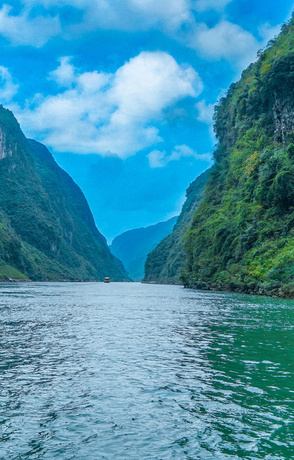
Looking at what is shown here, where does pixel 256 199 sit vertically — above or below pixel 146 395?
above

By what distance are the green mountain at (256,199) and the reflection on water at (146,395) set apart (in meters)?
33.3

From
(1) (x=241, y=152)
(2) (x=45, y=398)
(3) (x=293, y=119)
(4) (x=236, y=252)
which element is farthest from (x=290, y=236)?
(2) (x=45, y=398)

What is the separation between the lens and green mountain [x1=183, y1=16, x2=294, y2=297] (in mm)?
57844

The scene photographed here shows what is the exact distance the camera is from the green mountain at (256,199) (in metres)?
57.8

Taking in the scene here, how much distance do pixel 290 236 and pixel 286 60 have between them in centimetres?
3930

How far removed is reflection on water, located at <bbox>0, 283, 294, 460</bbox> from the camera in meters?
7.56

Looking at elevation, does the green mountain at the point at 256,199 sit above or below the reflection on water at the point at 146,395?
above

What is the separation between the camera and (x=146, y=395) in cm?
1062

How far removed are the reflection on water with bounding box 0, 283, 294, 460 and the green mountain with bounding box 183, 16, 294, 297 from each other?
109ft

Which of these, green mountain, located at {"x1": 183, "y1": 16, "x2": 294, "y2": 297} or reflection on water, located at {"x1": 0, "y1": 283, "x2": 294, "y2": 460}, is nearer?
reflection on water, located at {"x1": 0, "y1": 283, "x2": 294, "y2": 460}

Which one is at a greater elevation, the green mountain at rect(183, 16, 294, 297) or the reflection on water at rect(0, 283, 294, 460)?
the green mountain at rect(183, 16, 294, 297)

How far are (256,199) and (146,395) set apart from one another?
62.0m

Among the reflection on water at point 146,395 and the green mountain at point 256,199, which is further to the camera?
the green mountain at point 256,199

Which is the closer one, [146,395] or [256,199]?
[146,395]
